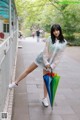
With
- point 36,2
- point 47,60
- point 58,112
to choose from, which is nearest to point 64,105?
point 58,112

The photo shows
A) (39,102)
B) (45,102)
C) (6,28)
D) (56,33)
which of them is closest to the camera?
(56,33)

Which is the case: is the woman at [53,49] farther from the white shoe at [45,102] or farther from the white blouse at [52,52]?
the white shoe at [45,102]

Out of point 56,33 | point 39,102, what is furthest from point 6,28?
point 39,102

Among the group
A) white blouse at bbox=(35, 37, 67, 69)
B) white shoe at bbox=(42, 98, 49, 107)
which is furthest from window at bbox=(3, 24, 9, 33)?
white shoe at bbox=(42, 98, 49, 107)

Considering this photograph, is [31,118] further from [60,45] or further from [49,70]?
[60,45]

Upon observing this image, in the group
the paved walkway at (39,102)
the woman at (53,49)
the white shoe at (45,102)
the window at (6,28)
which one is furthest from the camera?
the window at (6,28)

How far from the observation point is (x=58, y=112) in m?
5.94

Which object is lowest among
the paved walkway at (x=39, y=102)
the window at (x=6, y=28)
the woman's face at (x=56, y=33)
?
the paved walkway at (x=39, y=102)

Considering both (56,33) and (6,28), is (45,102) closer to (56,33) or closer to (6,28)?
(56,33)

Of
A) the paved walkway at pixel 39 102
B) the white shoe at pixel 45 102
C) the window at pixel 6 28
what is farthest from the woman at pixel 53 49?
the window at pixel 6 28

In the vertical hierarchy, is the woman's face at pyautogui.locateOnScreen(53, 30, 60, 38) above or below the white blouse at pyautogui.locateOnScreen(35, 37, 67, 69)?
above

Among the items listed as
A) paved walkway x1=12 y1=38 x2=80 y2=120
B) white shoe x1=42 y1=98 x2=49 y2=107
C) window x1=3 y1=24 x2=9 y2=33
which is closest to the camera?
paved walkway x1=12 y1=38 x2=80 y2=120

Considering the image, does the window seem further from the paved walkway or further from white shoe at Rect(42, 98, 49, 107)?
white shoe at Rect(42, 98, 49, 107)

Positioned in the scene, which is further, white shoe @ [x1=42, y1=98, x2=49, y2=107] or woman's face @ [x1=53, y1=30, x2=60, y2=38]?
white shoe @ [x1=42, y1=98, x2=49, y2=107]
